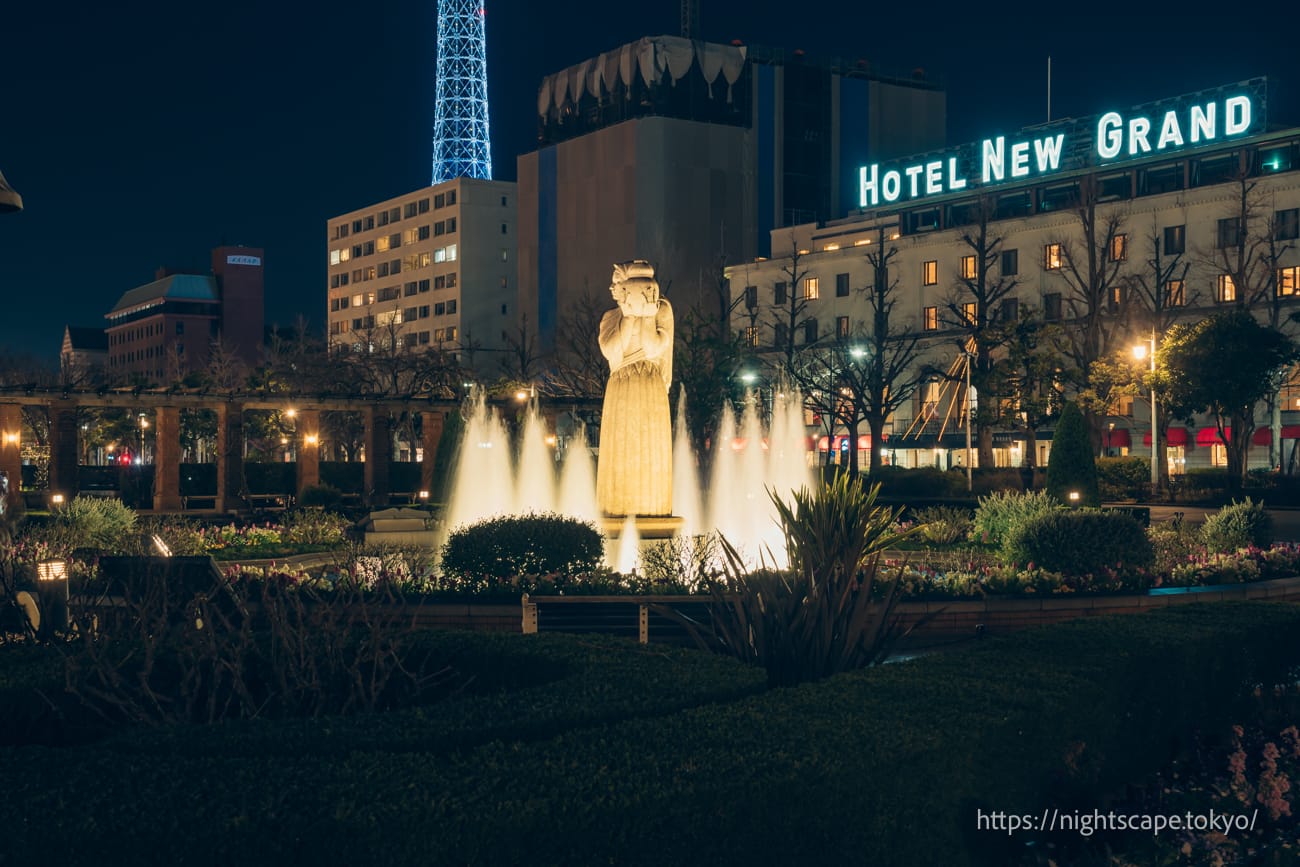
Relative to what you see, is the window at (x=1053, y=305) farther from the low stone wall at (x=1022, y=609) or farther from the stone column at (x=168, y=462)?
the low stone wall at (x=1022, y=609)

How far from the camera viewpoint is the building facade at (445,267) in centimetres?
11969

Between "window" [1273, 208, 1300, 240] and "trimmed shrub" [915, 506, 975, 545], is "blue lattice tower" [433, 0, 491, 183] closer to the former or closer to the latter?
"window" [1273, 208, 1300, 240]

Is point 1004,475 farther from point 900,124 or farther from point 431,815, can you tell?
point 900,124

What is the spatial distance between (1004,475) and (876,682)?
4133 centimetres

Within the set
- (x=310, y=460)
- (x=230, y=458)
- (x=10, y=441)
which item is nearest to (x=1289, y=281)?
(x=310, y=460)

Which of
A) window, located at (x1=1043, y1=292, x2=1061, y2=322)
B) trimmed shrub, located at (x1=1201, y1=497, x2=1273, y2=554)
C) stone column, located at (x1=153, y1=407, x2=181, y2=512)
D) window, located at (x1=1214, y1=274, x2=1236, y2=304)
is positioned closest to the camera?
trimmed shrub, located at (x1=1201, y1=497, x2=1273, y2=554)

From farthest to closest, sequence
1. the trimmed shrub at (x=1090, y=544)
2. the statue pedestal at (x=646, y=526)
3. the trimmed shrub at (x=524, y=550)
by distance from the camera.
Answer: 1. the statue pedestal at (x=646, y=526)
2. the trimmed shrub at (x=1090, y=544)
3. the trimmed shrub at (x=524, y=550)

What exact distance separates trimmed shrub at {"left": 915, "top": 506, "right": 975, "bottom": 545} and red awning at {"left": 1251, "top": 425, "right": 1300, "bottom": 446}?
39286 mm

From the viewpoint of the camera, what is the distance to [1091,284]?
5197cm

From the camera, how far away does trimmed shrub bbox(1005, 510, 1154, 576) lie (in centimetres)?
1596

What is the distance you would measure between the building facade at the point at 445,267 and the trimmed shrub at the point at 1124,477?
71.7 meters

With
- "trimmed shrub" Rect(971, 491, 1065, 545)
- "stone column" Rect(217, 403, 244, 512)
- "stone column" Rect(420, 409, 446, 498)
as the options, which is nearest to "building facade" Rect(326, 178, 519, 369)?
"stone column" Rect(420, 409, 446, 498)

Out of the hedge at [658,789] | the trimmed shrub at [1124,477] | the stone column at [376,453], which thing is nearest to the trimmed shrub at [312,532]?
the stone column at [376,453]

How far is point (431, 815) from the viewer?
14.3 feet
